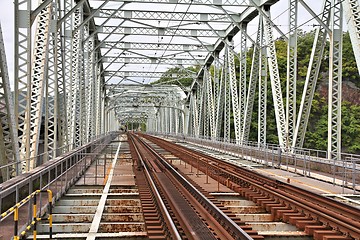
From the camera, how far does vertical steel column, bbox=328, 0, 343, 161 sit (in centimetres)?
1944

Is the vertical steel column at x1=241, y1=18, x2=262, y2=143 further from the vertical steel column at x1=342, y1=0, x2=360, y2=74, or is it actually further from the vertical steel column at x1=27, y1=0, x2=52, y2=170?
the vertical steel column at x1=27, y1=0, x2=52, y2=170

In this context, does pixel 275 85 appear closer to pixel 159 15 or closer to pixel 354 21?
pixel 354 21

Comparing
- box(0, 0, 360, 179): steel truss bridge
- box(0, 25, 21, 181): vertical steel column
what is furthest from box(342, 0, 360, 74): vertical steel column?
box(0, 25, 21, 181): vertical steel column

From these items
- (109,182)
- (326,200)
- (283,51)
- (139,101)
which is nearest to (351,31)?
(326,200)

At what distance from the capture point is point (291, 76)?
24.9 metres

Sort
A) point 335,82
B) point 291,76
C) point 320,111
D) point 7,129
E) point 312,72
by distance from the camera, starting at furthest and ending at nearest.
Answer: point 320,111 → point 291,76 → point 312,72 → point 335,82 → point 7,129

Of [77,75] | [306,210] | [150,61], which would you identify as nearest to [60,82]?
[77,75]

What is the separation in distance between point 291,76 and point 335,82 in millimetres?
5382

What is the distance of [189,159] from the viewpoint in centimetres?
2544

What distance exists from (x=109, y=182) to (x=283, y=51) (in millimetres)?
51937

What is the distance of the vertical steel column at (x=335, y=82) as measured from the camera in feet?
63.8

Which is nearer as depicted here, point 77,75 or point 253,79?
point 77,75

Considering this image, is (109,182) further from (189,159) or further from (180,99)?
(180,99)

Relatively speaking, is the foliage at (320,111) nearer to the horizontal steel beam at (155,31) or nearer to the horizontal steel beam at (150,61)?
the horizontal steel beam at (150,61)
